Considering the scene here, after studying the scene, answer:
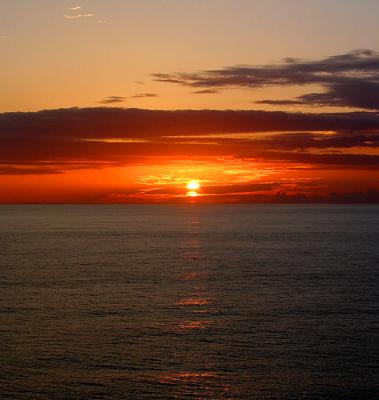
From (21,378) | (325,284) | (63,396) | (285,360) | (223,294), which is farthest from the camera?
(325,284)

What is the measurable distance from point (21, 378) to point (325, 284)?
48.0m

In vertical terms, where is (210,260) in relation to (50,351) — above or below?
below

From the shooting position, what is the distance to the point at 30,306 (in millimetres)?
63781

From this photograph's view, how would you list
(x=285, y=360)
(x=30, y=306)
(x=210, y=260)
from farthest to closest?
(x=210, y=260)
(x=30, y=306)
(x=285, y=360)

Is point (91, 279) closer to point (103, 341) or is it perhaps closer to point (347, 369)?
point (103, 341)

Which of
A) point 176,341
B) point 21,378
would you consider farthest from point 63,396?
point 176,341

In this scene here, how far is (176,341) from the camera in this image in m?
48.9

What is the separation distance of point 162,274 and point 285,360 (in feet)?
157

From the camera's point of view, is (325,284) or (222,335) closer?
(222,335)

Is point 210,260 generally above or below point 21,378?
below

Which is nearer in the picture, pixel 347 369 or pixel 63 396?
pixel 63 396

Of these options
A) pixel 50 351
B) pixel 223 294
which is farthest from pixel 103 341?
pixel 223 294

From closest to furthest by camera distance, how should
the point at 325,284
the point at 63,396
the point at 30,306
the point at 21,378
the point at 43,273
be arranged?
the point at 63,396, the point at 21,378, the point at 30,306, the point at 325,284, the point at 43,273

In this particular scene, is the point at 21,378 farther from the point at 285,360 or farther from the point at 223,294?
the point at 223,294
